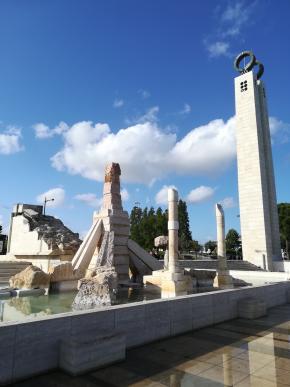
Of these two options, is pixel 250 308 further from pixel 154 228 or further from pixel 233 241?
pixel 233 241

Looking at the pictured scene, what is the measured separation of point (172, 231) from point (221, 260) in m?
3.82

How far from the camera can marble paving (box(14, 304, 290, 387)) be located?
4.55 m

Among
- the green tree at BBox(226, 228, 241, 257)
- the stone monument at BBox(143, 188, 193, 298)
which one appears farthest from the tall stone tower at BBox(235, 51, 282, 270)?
the green tree at BBox(226, 228, 241, 257)

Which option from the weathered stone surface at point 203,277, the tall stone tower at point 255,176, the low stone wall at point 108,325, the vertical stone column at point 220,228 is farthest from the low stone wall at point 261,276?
the tall stone tower at point 255,176

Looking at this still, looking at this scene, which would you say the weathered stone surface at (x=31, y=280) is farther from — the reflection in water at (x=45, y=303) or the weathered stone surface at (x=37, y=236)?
the weathered stone surface at (x=37, y=236)

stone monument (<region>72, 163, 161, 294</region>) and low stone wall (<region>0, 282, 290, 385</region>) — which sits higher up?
stone monument (<region>72, 163, 161, 294</region>)

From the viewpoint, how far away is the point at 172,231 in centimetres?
1505

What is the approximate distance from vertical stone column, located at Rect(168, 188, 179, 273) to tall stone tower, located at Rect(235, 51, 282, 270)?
2315 cm

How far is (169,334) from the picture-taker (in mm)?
6883

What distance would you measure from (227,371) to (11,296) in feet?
36.8

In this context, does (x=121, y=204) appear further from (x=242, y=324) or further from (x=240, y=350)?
(x=240, y=350)

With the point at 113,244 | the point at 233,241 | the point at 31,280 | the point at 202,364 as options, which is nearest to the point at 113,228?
the point at 113,244

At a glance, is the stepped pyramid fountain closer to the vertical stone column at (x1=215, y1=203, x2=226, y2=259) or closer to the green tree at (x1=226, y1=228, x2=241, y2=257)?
the vertical stone column at (x1=215, y1=203, x2=226, y2=259)

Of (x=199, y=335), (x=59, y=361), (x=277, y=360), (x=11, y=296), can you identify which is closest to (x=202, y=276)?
(x=11, y=296)
